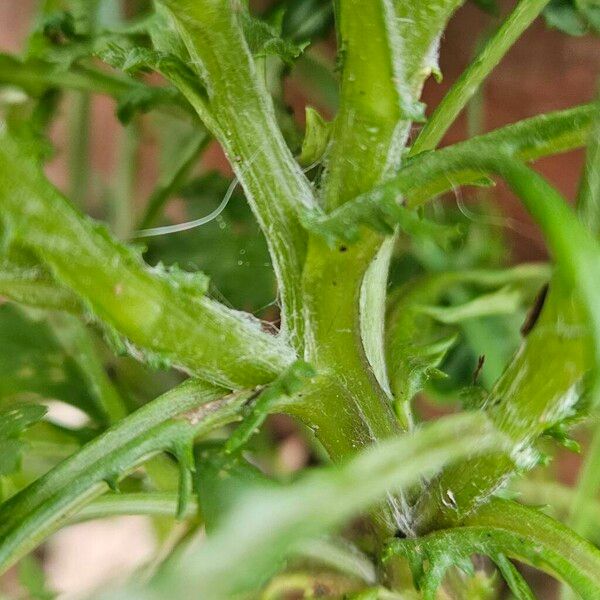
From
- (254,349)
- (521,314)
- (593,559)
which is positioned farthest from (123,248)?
(521,314)

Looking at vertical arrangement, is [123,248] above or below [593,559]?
above

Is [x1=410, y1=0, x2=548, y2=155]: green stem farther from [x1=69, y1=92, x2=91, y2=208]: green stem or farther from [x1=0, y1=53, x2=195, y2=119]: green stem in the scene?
[x1=69, y1=92, x2=91, y2=208]: green stem

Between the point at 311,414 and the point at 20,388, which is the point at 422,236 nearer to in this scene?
the point at 311,414

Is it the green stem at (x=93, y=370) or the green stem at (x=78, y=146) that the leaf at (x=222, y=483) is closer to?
the green stem at (x=93, y=370)

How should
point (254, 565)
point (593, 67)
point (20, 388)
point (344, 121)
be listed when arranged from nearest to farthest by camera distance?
1. point (254, 565)
2. point (344, 121)
3. point (20, 388)
4. point (593, 67)

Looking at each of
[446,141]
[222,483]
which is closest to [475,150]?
[222,483]

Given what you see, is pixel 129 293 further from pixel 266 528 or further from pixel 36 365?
pixel 36 365
